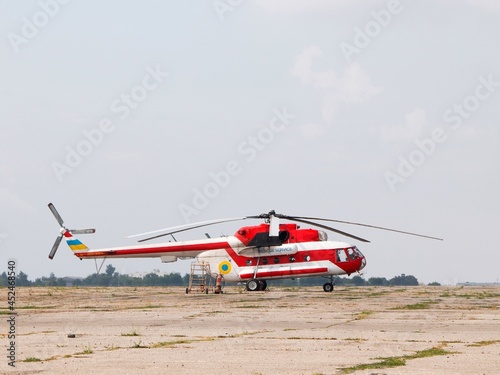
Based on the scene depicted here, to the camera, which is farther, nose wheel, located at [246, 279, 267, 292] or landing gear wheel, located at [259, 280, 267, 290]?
landing gear wheel, located at [259, 280, 267, 290]

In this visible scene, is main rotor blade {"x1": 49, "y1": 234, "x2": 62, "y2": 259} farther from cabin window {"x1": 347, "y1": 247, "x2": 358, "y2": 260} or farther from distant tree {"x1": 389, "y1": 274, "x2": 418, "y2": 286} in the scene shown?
distant tree {"x1": 389, "y1": 274, "x2": 418, "y2": 286}

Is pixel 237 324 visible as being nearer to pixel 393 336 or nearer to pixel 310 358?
pixel 393 336

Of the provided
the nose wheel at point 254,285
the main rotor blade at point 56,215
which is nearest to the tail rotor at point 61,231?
the main rotor blade at point 56,215

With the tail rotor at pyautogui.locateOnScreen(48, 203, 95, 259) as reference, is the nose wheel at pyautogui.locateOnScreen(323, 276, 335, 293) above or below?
below

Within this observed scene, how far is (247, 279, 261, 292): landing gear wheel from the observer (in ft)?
168

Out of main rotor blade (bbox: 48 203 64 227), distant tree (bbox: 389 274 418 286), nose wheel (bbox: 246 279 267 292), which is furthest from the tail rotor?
distant tree (bbox: 389 274 418 286)

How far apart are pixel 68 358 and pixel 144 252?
32286 millimetres

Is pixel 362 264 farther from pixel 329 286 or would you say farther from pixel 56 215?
pixel 56 215

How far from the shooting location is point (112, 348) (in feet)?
65.8

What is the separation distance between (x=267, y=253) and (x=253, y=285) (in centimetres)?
260

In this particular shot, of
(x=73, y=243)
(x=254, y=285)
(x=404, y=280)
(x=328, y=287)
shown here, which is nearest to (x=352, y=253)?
(x=328, y=287)

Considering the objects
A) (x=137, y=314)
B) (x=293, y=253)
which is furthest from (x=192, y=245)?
(x=137, y=314)

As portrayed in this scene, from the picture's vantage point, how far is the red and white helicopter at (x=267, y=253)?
1946 inches

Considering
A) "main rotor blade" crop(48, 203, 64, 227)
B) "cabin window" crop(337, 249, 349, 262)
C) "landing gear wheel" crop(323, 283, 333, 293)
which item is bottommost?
"landing gear wheel" crop(323, 283, 333, 293)
